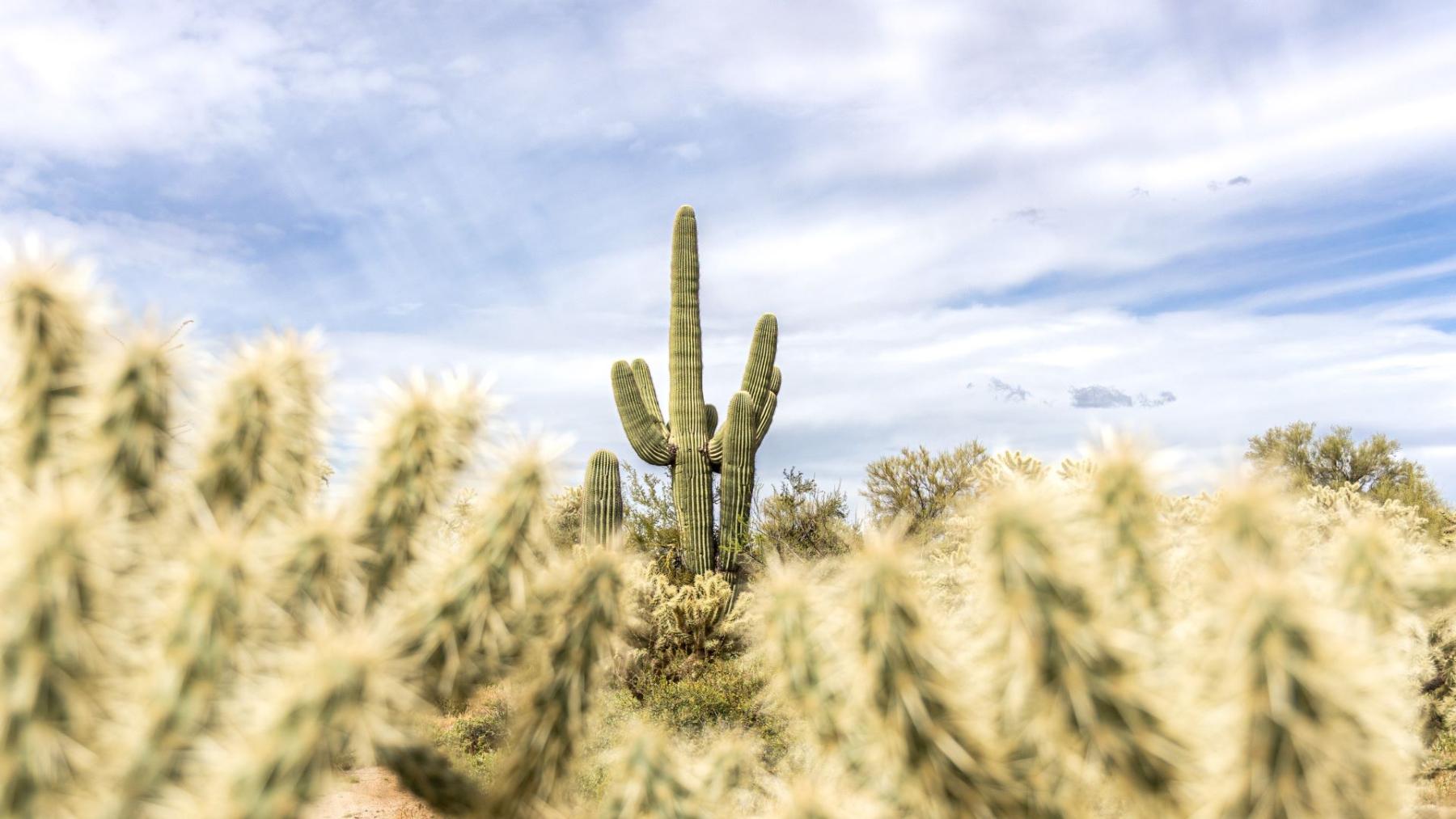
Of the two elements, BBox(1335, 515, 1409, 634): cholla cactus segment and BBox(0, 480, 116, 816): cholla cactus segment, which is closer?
BBox(0, 480, 116, 816): cholla cactus segment

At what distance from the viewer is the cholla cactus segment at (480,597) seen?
2.42 m

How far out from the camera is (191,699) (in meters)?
1.86

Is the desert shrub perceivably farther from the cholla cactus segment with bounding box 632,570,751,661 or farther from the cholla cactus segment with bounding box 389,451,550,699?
the cholla cactus segment with bounding box 389,451,550,699

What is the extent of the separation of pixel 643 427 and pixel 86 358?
13896mm

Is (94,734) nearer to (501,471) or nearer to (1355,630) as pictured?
(501,471)

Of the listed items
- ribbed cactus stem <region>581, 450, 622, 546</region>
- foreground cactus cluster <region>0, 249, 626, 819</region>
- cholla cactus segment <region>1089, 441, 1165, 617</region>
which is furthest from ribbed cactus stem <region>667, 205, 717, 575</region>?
cholla cactus segment <region>1089, 441, 1165, 617</region>

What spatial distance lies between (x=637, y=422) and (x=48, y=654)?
14.6 metres

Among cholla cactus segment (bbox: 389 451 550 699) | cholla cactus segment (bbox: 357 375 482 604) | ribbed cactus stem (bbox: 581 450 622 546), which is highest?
cholla cactus segment (bbox: 357 375 482 604)

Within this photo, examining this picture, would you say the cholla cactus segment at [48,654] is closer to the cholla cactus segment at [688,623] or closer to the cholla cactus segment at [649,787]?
the cholla cactus segment at [649,787]

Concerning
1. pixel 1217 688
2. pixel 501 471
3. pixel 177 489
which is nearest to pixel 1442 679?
pixel 1217 688

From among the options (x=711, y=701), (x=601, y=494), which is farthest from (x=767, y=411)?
(x=711, y=701)

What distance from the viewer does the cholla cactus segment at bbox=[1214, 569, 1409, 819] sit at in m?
1.71

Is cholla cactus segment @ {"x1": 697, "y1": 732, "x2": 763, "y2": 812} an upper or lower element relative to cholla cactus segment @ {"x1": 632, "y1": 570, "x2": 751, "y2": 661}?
upper

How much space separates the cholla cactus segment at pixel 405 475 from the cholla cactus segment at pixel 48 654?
2.43 feet
